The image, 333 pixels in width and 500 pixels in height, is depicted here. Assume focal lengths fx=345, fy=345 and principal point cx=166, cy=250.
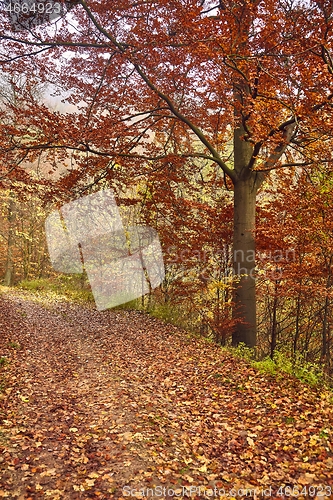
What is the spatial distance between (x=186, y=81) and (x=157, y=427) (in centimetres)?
760

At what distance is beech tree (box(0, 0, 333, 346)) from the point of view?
22.3 ft

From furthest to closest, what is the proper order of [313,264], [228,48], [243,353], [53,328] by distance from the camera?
1. [53,328]
2. [243,353]
3. [313,264]
4. [228,48]

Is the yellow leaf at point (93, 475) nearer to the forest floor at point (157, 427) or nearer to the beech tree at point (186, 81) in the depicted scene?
the forest floor at point (157, 427)

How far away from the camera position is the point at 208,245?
35.9 feet

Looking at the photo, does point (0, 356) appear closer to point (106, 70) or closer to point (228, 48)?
point (106, 70)

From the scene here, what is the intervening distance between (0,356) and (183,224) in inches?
242

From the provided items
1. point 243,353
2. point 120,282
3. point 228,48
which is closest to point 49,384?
point 243,353

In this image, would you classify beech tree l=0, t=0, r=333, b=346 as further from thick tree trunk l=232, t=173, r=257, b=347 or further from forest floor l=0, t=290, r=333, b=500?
forest floor l=0, t=290, r=333, b=500

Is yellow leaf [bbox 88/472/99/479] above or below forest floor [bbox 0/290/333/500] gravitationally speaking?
below

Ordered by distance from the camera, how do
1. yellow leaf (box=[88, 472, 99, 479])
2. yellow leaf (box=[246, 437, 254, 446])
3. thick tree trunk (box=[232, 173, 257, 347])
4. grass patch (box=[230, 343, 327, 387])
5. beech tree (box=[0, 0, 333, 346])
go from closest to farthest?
yellow leaf (box=[88, 472, 99, 479]), yellow leaf (box=[246, 437, 254, 446]), grass patch (box=[230, 343, 327, 387]), beech tree (box=[0, 0, 333, 346]), thick tree trunk (box=[232, 173, 257, 347])

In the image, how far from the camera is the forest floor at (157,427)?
3.86 metres

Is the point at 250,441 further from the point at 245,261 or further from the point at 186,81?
the point at 186,81

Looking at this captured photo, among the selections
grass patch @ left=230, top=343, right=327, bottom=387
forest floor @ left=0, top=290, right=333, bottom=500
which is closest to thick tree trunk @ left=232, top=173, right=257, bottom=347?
forest floor @ left=0, top=290, right=333, bottom=500

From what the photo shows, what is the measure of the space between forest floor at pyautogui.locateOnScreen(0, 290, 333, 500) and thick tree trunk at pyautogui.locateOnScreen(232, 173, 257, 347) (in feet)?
3.58
